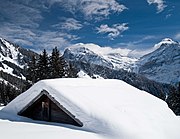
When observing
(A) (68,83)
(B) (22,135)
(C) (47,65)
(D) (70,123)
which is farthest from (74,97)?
(C) (47,65)

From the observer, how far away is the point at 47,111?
14961 millimetres

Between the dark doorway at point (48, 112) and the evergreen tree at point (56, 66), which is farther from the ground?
the evergreen tree at point (56, 66)

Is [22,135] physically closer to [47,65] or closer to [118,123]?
[118,123]

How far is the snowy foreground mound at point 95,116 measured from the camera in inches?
477

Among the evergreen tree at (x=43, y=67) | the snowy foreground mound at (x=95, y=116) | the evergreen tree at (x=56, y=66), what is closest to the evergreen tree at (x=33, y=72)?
the evergreen tree at (x=43, y=67)

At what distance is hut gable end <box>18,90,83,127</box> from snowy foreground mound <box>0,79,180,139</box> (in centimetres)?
25

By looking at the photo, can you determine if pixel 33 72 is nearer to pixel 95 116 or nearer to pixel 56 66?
pixel 56 66

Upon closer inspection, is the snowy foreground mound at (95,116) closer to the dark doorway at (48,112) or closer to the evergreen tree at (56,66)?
the dark doorway at (48,112)

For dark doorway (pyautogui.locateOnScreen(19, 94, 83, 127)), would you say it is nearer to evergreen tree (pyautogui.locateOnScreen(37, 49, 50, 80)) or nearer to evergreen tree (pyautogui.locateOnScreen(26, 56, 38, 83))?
evergreen tree (pyautogui.locateOnScreen(37, 49, 50, 80))

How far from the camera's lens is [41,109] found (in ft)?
50.3

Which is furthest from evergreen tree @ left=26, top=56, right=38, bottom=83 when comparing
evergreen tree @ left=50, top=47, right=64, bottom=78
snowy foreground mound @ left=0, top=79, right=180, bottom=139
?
snowy foreground mound @ left=0, top=79, right=180, bottom=139

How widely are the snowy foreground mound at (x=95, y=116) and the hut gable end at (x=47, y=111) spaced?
25cm

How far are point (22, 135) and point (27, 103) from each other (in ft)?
13.1

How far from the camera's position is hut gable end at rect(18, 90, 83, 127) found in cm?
1388
